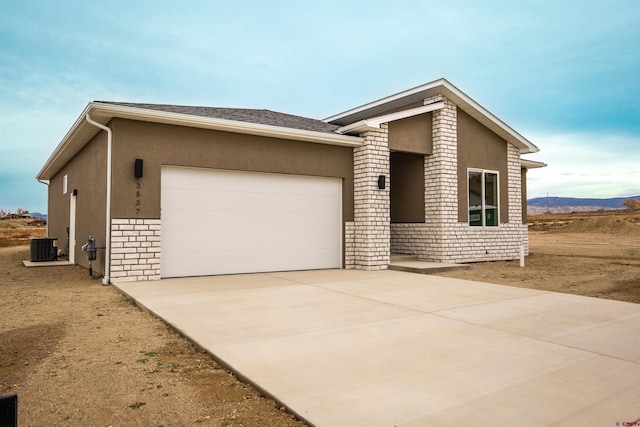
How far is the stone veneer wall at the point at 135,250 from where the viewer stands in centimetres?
749

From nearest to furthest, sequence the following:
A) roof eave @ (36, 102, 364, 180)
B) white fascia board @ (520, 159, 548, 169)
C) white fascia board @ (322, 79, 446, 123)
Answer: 1. roof eave @ (36, 102, 364, 180)
2. white fascia board @ (322, 79, 446, 123)
3. white fascia board @ (520, 159, 548, 169)

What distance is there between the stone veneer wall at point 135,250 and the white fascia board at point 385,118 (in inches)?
195

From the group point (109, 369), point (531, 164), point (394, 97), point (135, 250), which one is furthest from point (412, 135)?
point (109, 369)

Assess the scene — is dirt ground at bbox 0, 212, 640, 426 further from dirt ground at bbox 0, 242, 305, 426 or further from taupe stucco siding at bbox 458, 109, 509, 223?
taupe stucco siding at bbox 458, 109, 509, 223

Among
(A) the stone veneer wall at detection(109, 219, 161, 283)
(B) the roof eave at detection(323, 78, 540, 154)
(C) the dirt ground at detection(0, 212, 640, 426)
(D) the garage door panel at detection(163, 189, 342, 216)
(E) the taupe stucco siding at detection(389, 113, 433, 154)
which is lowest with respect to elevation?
(C) the dirt ground at detection(0, 212, 640, 426)

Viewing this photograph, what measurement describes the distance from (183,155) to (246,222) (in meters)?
1.94

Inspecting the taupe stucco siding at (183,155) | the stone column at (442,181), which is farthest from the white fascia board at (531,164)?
the taupe stucco siding at (183,155)

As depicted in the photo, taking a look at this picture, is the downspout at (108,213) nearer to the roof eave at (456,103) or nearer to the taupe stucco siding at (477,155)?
the roof eave at (456,103)

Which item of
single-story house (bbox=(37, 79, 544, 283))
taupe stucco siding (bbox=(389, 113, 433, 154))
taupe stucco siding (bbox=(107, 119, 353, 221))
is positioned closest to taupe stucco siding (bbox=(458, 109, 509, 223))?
single-story house (bbox=(37, 79, 544, 283))

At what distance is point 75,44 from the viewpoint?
19.8m

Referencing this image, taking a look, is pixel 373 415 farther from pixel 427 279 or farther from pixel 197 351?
pixel 427 279

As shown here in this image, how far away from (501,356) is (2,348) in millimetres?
4522

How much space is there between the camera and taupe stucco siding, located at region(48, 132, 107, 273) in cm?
835

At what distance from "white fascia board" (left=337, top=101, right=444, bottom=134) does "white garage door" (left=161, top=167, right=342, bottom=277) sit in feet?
4.55
